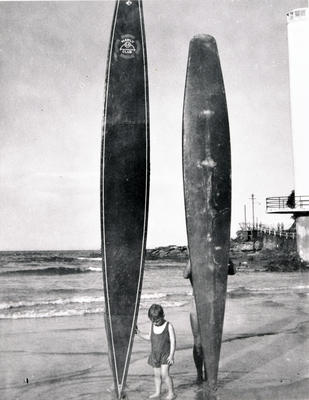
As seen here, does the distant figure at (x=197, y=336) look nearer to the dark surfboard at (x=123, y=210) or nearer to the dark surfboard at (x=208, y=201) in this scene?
the dark surfboard at (x=208, y=201)

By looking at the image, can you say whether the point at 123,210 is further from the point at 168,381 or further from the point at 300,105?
the point at 300,105

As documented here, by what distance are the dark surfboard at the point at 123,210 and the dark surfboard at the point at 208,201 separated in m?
0.38

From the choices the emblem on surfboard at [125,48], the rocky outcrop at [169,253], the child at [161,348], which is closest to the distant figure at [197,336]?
the child at [161,348]

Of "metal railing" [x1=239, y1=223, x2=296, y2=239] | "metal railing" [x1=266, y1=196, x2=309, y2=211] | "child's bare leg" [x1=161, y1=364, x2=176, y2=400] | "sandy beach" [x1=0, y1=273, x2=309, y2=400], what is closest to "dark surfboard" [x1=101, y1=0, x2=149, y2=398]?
"child's bare leg" [x1=161, y1=364, x2=176, y2=400]

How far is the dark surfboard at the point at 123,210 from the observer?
379 cm

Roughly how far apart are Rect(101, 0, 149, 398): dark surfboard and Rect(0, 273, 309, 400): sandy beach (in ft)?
1.82

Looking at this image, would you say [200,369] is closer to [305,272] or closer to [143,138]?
[143,138]

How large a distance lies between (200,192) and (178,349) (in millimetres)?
2539

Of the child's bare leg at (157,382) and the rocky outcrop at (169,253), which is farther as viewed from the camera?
the rocky outcrop at (169,253)

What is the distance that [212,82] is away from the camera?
3.80m

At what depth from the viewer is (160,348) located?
11.6ft

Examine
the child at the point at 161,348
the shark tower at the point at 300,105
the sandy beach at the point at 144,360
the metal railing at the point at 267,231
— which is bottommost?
the sandy beach at the point at 144,360

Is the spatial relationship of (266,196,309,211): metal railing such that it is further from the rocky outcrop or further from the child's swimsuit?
the rocky outcrop

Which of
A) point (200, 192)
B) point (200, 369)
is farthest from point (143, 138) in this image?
point (200, 369)
